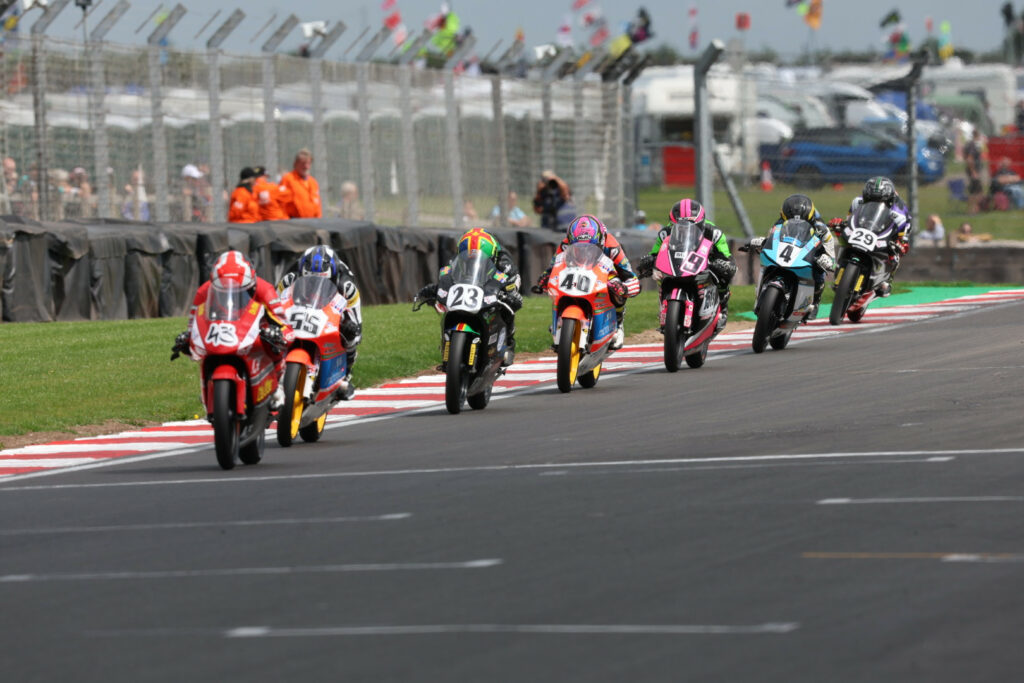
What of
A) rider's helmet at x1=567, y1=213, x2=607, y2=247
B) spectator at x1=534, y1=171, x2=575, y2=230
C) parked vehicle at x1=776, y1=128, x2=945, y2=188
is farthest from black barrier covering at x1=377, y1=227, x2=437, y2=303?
rider's helmet at x1=567, y1=213, x2=607, y2=247

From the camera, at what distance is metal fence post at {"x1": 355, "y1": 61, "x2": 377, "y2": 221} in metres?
26.0

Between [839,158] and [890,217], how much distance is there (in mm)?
9596

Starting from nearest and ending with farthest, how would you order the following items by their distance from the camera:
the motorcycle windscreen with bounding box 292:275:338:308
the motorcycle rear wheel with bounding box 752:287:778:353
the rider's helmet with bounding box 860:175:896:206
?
1. the motorcycle windscreen with bounding box 292:275:338:308
2. the motorcycle rear wheel with bounding box 752:287:778:353
3. the rider's helmet with bounding box 860:175:896:206

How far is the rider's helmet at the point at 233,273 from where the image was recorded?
1109 cm

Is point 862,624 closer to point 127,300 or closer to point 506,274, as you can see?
point 506,274

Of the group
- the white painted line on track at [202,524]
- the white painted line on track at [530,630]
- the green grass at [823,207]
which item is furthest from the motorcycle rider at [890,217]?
the white painted line on track at [530,630]

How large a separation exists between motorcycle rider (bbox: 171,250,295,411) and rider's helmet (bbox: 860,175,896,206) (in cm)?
1118

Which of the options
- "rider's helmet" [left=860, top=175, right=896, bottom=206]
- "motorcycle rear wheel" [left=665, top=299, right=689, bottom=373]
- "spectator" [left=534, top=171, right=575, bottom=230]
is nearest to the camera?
"motorcycle rear wheel" [left=665, top=299, right=689, bottom=373]

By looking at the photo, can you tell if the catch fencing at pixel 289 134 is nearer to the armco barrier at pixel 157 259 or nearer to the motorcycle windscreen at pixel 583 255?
the armco barrier at pixel 157 259

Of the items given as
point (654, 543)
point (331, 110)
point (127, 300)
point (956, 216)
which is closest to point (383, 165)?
point (331, 110)

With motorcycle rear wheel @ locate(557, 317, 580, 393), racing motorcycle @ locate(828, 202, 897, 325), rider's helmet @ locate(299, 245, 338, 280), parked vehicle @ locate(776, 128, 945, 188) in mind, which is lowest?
motorcycle rear wheel @ locate(557, 317, 580, 393)

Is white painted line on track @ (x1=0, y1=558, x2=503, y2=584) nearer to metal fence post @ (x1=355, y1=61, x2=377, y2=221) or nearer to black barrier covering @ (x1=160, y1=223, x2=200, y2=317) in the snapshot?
black barrier covering @ (x1=160, y1=223, x2=200, y2=317)

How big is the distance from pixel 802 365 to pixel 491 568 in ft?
31.8

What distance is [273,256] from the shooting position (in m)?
21.1
